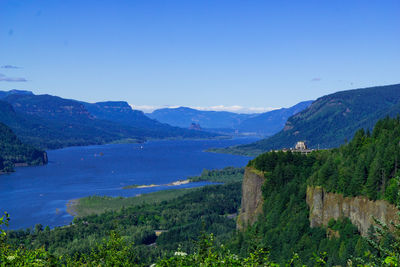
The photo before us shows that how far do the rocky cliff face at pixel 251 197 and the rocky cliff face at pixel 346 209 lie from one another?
42.1 feet

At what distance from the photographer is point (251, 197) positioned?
8056cm

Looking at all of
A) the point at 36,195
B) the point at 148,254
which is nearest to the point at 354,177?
the point at 148,254

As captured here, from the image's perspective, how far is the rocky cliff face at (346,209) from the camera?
50.0 m

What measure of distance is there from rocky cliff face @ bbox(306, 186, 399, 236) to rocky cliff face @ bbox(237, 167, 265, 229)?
42.1ft

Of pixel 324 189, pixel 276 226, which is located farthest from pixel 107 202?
pixel 324 189

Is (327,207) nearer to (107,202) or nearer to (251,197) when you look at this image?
(251,197)

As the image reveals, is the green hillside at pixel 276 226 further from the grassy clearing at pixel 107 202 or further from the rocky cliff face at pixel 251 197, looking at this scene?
the grassy clearing at pixel 107 202

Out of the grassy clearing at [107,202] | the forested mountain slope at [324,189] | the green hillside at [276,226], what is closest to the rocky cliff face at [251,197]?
the forested mountain slope at [324,189]

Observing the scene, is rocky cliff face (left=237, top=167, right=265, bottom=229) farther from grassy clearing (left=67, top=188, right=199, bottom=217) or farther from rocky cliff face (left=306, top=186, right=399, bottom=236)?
grassy clearing (left=67, top=188, right=199, bottom=217)

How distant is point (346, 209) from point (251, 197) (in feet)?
83.0

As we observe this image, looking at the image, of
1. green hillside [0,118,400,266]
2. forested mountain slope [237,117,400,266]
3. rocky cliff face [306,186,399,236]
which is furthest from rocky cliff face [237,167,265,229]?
rocky cliff face [306,186,399,236]

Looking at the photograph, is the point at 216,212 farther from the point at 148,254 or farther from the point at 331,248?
the point at 331,248

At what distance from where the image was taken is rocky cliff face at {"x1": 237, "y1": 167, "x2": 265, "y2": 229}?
7856cm

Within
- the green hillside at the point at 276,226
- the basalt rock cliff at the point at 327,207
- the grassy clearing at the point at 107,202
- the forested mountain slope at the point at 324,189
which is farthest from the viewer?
the grassy clearing at the point at 107,202
